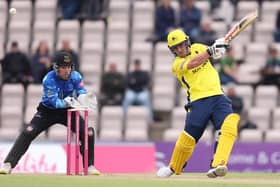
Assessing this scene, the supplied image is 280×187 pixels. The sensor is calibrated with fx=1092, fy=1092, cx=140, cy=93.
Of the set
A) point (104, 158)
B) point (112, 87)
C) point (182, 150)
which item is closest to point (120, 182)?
point (182, 150)

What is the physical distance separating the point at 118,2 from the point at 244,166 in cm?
523

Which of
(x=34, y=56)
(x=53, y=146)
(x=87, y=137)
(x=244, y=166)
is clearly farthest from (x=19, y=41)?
(x=87, y=137)

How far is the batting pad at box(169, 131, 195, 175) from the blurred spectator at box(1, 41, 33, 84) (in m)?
7.63

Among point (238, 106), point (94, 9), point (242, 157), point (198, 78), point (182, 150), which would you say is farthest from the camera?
point (94, 9)

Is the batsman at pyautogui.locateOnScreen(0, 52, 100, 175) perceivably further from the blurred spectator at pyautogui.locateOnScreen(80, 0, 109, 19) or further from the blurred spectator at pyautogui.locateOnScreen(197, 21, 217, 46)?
the blurred spectator at pyautogui.locateOnScreen(80, 0, 109, 19)

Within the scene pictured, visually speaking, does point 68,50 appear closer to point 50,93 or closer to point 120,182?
point 50,93

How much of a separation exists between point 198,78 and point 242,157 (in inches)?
230

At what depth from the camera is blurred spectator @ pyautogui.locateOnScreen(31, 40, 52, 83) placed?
21.4 metres

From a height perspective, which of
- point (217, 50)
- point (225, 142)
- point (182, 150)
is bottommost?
point (182, 150)

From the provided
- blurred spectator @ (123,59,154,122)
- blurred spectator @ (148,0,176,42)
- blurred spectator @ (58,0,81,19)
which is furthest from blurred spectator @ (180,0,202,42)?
blurred spectator @ (58,0,81,19)

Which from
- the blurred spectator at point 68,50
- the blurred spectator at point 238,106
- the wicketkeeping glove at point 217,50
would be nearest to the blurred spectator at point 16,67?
the blurred spectator at point 68,50

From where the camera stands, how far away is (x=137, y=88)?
21031mm

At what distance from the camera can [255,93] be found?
834 inches

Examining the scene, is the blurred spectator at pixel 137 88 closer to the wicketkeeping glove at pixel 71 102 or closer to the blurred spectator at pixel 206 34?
the blurred spectator at pixel 206 34
